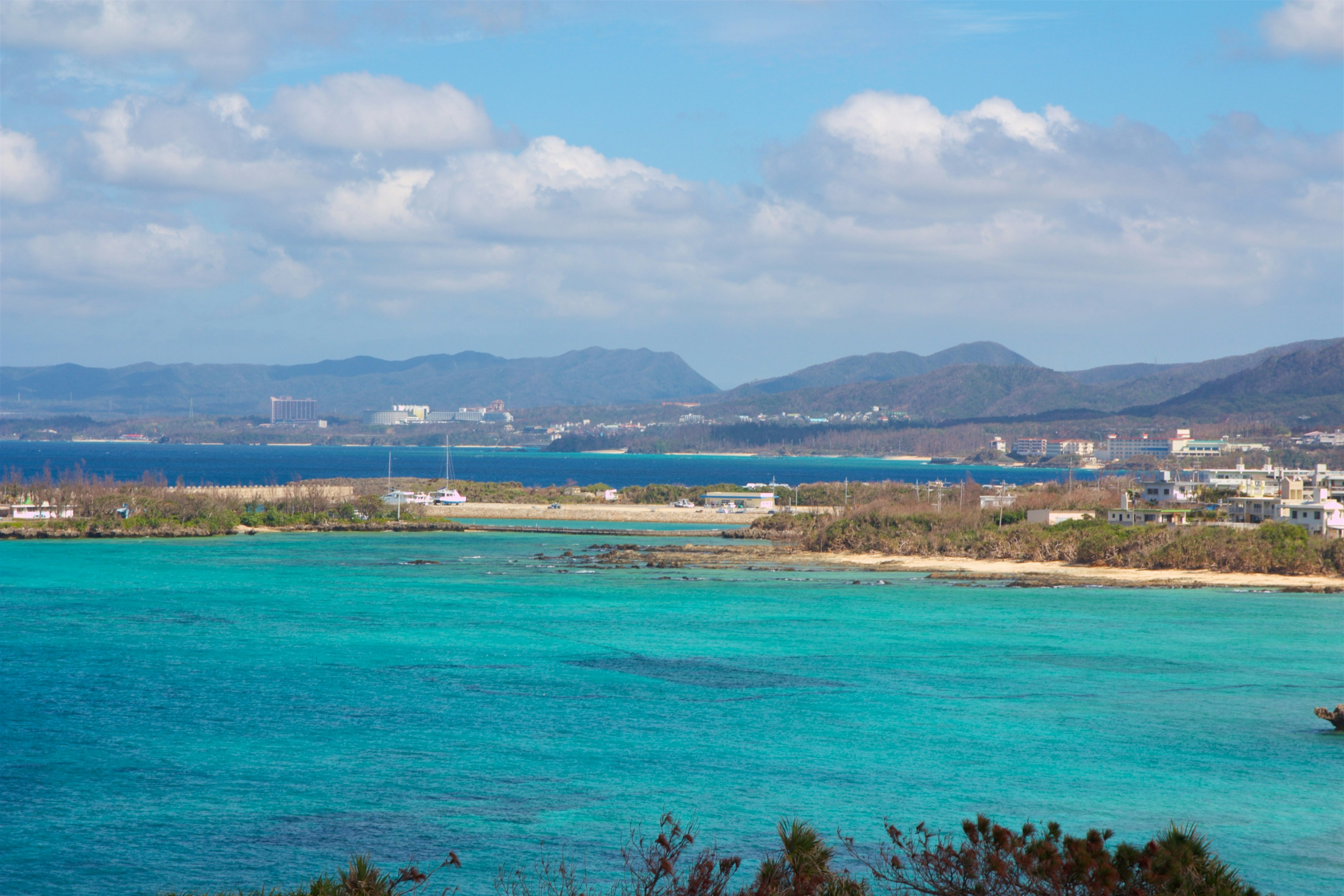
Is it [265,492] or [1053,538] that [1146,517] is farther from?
[265,492]

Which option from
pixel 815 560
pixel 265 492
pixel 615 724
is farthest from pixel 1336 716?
pixel 265 492

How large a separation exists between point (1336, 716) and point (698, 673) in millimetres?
12933

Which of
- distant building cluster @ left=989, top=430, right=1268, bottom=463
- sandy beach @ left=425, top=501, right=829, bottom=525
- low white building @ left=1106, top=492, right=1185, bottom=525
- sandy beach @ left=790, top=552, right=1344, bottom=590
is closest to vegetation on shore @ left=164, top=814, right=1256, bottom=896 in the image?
sandy beach @ left=790, top=552, right=1344, bottom=590

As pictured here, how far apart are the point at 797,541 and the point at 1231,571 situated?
76.8ft

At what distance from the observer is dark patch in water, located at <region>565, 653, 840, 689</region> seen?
27.1 m

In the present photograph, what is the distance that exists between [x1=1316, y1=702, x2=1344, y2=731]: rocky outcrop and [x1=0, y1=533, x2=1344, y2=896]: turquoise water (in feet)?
1.31

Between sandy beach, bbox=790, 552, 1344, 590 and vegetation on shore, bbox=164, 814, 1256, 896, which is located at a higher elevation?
vegetation on shore, bbox=164, 814, 1256, 896

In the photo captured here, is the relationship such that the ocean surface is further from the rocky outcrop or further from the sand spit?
the rocky outcrop

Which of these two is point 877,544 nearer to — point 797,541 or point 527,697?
point 797,541

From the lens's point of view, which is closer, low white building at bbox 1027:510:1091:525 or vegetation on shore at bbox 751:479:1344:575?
vegetation on shore at bbox 751:479:1344:575

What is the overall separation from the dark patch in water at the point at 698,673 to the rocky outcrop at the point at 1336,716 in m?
9.45

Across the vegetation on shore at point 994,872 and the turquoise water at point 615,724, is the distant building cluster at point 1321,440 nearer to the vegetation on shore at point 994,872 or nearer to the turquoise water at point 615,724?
the turquoise water at point 615,724

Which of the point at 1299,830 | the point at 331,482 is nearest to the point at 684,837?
the point at 1299,830

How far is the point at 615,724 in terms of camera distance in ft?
75.3
